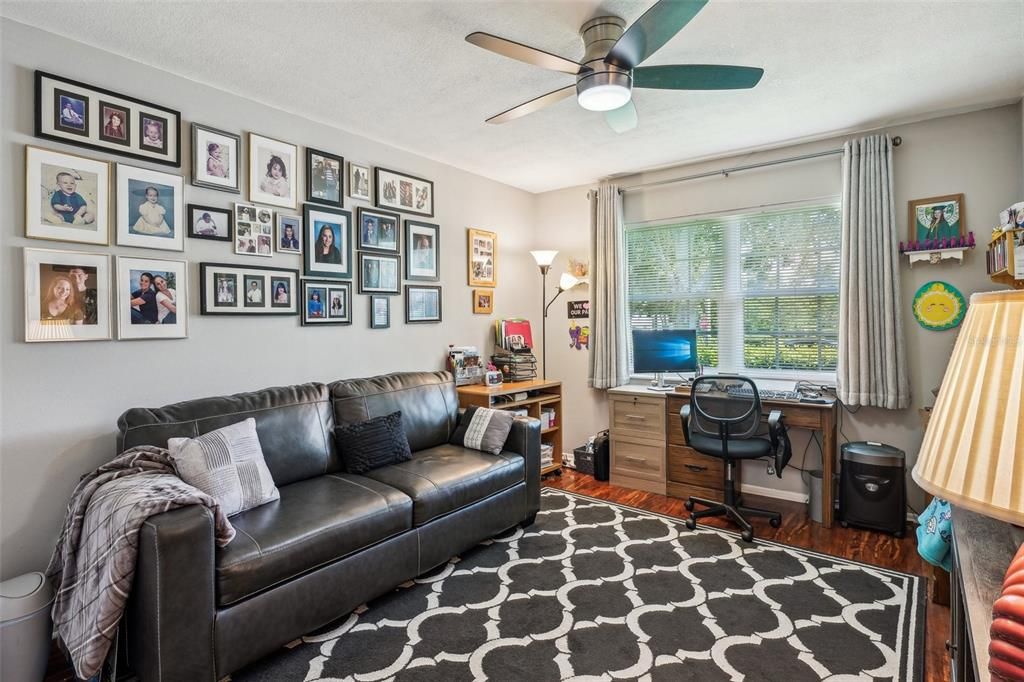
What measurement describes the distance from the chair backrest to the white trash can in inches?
131

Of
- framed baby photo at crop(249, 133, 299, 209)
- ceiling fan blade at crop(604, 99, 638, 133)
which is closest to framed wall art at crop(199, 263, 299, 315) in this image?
framed baby photo at crop(249, 133, 299, 209)

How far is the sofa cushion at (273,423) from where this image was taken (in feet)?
7.55

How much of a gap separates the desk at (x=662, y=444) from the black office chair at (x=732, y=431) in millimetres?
318

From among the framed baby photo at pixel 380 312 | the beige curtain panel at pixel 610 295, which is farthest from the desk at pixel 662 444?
the framed baby photo at pixel 380 312

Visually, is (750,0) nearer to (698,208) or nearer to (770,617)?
(698,208)

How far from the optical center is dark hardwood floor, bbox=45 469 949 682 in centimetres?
205

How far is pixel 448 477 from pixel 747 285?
2.79m

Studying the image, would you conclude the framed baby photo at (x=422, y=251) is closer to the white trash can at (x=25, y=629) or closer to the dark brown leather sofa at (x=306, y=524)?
the dark brown leather sofa at (x=306, y=524)

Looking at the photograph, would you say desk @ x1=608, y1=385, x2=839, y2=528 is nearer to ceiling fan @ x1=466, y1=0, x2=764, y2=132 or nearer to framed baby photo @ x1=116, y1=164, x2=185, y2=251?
ceiling fan @ x1=466, y1=0, x2=764, y2=132

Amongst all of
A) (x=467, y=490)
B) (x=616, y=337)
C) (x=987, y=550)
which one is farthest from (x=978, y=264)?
(x=467, y=490)

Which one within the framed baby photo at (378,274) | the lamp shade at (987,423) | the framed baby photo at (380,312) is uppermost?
the framed baby photo at (378,274)

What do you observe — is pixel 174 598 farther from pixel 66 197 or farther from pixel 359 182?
pixel 359 182

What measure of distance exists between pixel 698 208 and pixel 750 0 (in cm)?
228

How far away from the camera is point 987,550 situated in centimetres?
125
